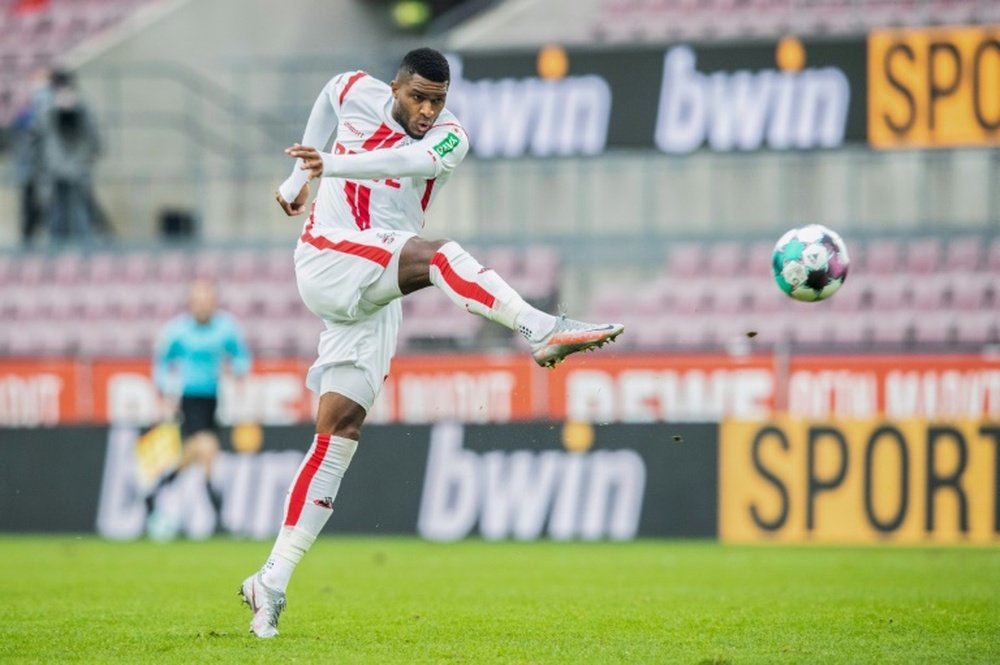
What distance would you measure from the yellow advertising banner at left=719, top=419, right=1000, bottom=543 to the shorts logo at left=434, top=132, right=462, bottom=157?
24.0 ft

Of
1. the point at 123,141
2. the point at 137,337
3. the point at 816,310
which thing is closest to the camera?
the point at 816,310

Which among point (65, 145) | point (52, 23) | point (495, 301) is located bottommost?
point (495, 301)

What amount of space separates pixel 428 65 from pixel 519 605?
3.04 metres

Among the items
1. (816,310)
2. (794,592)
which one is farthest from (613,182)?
(794,592)

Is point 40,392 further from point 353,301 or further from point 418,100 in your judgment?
point 418,100

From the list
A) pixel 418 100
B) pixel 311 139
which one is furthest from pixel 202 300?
pixel 418 100

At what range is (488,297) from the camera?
278 inches

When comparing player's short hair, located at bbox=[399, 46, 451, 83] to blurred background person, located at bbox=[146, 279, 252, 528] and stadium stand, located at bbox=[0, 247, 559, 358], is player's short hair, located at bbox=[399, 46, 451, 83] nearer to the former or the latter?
blurred background person, located at bbox=[146, 279, 252, 528]

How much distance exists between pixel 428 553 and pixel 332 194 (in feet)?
19.9

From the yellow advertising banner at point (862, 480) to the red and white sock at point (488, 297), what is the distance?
7.38 m

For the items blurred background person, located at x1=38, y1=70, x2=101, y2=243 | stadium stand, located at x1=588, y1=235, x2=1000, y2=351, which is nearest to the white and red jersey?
stadium stand, located at x1=588, y1=235, x2=1000, y2=351

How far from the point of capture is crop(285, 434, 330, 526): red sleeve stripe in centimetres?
752

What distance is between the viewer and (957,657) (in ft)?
21.4

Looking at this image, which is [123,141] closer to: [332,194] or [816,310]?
[816,310]
